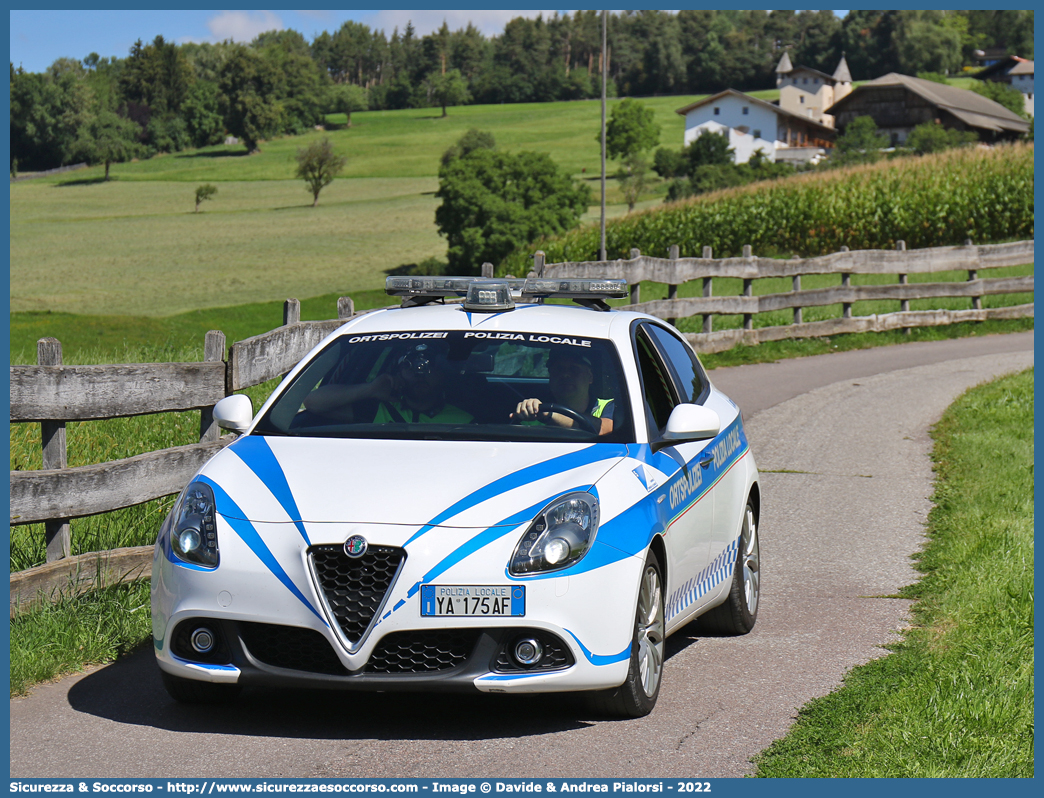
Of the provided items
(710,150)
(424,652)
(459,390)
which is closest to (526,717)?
(424,652)

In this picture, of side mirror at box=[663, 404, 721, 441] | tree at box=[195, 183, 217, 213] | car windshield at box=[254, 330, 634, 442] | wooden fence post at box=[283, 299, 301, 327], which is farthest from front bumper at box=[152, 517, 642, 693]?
tree at box=[195, 183, 217, 213]

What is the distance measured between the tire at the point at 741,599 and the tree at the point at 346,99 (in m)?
170

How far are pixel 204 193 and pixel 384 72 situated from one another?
78578 mm

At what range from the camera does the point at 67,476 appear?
660cm

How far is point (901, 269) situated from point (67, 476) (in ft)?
64.7

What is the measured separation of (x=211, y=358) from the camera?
7.75 metres

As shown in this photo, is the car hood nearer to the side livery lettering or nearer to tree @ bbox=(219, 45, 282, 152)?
the side livery lettering

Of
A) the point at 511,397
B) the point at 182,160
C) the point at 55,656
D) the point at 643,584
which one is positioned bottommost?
the point at 55,656

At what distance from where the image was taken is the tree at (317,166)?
124750mm

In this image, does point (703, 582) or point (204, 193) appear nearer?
point (703, 582)

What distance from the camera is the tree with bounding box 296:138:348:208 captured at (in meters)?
125

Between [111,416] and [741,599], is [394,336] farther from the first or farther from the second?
[741,599]

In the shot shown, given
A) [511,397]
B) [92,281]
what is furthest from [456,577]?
[92,281]
